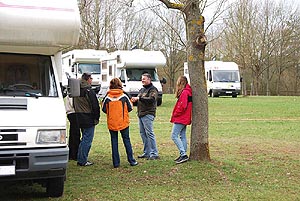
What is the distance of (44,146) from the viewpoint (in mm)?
6027

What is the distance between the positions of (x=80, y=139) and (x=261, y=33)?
36825 millimetres

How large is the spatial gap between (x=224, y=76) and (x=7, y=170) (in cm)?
3182

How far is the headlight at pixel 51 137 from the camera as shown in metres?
5.99

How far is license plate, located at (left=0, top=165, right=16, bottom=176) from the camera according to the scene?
579cm

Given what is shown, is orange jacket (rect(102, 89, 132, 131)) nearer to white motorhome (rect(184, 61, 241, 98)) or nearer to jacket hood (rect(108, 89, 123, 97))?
jacket hood (rect(108, 89, 123, 97))

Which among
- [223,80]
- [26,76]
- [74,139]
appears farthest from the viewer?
[223,80]

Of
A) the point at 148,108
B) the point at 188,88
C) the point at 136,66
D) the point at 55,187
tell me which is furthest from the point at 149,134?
the point at 136,66

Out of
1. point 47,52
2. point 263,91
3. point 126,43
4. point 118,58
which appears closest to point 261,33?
point 263,91

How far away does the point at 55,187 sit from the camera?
6598mm

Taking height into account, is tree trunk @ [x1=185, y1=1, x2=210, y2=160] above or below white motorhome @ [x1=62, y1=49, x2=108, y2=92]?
below

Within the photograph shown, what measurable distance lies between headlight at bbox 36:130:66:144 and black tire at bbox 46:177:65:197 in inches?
26.6

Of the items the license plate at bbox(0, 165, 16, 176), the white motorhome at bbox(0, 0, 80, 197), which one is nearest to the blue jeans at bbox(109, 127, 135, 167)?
the white motorhome at bbox(0, 0, 80, 197)

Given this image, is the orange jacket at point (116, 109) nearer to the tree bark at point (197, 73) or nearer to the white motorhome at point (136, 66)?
the tree bark at point (197, 73)

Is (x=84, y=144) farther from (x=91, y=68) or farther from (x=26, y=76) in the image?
(x=91, y=68)
